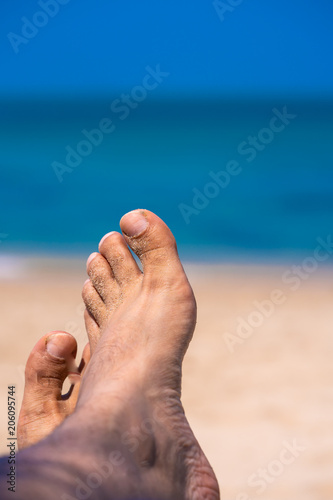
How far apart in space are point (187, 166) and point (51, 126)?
4441 millimetres

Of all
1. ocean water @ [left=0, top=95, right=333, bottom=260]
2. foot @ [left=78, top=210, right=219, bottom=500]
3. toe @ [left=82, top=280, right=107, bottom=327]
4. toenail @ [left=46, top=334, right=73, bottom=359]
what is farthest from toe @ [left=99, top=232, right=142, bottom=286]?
ocean water @ [left=0, top=95, right=333, bottom=260]

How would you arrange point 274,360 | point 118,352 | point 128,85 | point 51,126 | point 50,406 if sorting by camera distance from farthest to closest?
point 128,85 → point 51,126 → point 274,360 → point 50,406 → point 118,352

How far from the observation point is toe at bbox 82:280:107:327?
6.84 ft

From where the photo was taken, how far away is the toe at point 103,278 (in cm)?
209

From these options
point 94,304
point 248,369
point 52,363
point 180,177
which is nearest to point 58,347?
point 52,363

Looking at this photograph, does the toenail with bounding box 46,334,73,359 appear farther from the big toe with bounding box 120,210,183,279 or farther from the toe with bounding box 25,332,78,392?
the big toe with bounding box 120,210,183,279

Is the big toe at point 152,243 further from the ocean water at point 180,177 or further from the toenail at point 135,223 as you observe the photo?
the ocean water at point 180,177

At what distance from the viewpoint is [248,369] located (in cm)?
291

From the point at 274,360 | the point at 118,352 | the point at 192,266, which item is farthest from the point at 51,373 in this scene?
the point at 192,266

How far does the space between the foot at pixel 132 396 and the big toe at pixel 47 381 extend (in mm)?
103

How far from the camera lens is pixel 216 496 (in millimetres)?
1508

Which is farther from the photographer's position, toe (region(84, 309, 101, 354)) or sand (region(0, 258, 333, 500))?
sand (region(0, 258, 333, 500))

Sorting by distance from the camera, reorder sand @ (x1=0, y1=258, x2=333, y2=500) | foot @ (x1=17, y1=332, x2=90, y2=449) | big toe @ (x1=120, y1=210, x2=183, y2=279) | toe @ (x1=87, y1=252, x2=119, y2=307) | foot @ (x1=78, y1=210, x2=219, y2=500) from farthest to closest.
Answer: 1. sand @ (x1=0, y1=258, x2=333, y2=500)
2. toe @ (x1=87, y1=252, x2=119, y2=307)
3. foot @ (x1=17, y1=332, x2=90, y2=449)
4. big toe @ (x1=120, y1=210, x2=183, y2=279)
5. foot @ (x1=78, y1=210, x2=219, y2=500)

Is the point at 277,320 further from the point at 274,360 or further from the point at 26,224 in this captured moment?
the point at 26,224
